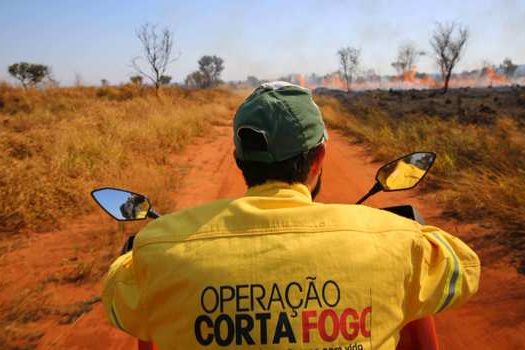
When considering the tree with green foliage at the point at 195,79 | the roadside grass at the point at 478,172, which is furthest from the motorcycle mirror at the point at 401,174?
the tree with green foliage at the point at 195,79

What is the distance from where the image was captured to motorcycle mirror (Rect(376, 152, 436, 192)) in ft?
6.57

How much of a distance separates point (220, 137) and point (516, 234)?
11.4m

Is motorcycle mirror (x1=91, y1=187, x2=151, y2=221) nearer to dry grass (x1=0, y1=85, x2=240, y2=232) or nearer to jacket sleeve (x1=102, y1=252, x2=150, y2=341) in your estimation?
jacket sleeve (x1=102, y1=252, x2=150, y2=341)

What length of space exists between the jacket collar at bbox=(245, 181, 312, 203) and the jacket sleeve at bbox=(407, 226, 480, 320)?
13.2 inches

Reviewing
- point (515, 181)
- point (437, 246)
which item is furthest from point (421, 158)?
point (515, 181)

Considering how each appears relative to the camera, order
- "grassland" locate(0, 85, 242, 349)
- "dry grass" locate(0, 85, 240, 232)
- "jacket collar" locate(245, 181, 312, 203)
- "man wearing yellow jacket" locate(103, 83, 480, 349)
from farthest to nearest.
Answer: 1. "dry grass" locate(0, 85, 240, 232)
2. "grassland" locate(0, 85, 242, 349)
3. "jacket collar" locate(245, 181, 312, 203)
4. "man wearing yellow jacket" locate(103, 83, 480, 349)

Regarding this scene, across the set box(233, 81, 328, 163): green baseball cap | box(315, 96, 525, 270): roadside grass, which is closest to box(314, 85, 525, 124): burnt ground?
box(315, 96, 525, 270): roadside grass

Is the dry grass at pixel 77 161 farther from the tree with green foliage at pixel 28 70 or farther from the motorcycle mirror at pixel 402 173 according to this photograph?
the tree with green foliage at pixel 28 70

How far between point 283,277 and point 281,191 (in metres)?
0.30

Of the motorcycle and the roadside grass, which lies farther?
the roadside grass

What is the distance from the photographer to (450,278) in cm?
128

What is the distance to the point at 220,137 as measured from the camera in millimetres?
15547

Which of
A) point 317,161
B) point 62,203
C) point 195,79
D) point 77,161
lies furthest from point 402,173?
point 195,79

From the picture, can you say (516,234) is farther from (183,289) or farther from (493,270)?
(183,289)
